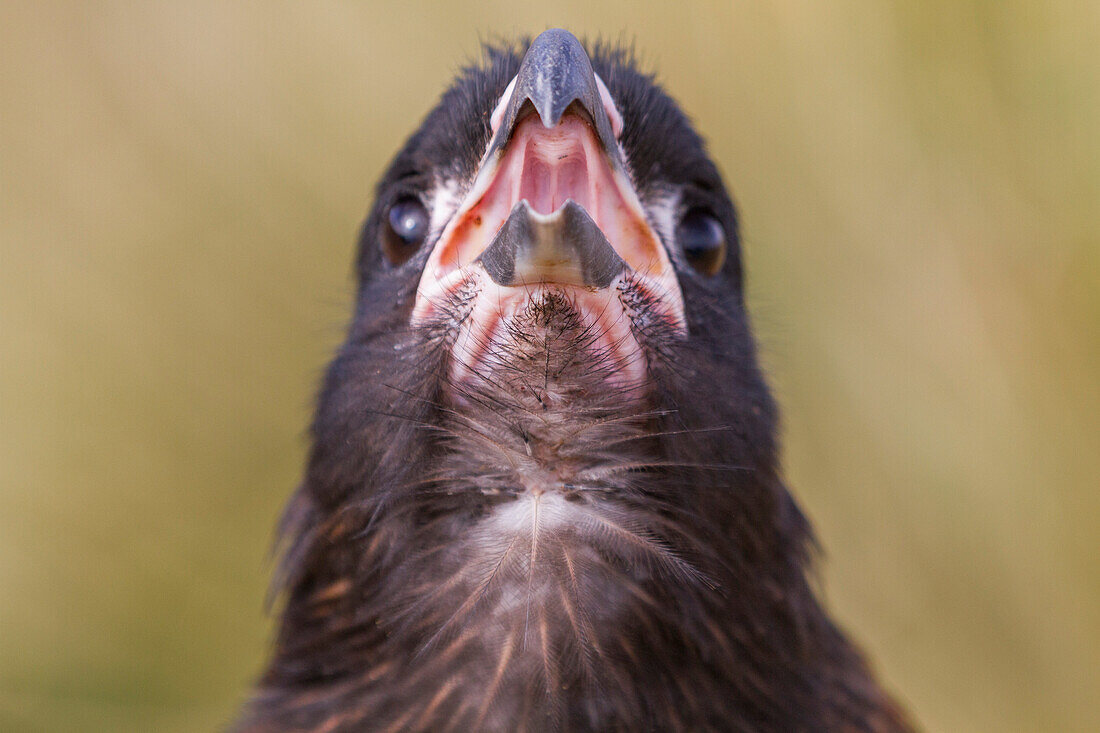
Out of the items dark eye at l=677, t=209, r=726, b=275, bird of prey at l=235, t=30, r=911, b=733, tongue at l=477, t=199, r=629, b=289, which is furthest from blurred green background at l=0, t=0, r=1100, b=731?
tongue at l=477, t=199, r=629, b=289

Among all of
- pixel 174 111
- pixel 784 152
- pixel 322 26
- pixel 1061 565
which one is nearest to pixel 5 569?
pixel 174 111

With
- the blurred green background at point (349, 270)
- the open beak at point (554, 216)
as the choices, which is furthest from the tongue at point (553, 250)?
the blurred green background at point (349, 270)

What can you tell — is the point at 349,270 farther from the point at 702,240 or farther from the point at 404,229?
the point at 702,240

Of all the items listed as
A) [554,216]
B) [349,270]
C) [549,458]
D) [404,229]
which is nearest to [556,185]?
[554,216]

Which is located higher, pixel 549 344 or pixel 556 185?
pixel 556 185

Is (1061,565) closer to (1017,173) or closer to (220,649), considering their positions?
(1017,173)
